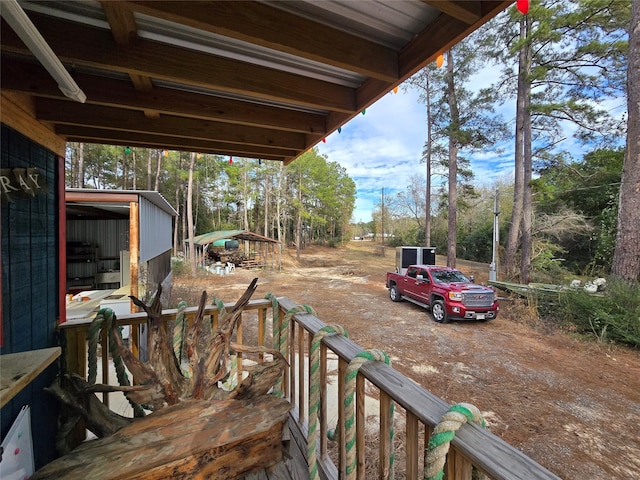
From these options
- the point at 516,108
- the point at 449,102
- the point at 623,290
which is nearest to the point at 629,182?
the point at 623,290

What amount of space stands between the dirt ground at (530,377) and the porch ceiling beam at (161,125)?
3.57m

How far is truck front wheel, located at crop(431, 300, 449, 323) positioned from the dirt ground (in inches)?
8.2

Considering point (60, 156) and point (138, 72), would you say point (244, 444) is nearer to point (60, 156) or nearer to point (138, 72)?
point (138, 72)

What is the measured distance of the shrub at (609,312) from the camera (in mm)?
4910

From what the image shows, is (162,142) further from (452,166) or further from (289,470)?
(452,166)

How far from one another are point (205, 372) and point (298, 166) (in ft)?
65.2

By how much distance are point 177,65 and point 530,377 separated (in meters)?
5.42

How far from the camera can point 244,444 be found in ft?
4.22

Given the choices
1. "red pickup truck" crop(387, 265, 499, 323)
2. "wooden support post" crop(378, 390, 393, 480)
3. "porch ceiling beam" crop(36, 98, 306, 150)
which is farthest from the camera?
"red pickup truck" crop(387, 265, 499, 323)

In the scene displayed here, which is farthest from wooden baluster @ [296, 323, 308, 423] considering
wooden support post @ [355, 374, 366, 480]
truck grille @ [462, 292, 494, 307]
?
truck grille @ [462, 292, 494, 307]

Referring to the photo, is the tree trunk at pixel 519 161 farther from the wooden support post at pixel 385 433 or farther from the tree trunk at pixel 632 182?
the wooden support post at pixel 385 433

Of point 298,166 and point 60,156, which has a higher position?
point 298,166

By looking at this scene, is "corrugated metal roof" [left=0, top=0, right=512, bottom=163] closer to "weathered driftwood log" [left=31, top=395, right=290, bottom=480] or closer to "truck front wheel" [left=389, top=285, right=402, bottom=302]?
"weathered driftwood log" [left=31, top=395, right=290, bottom=480]

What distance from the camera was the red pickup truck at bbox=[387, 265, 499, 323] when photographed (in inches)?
241
